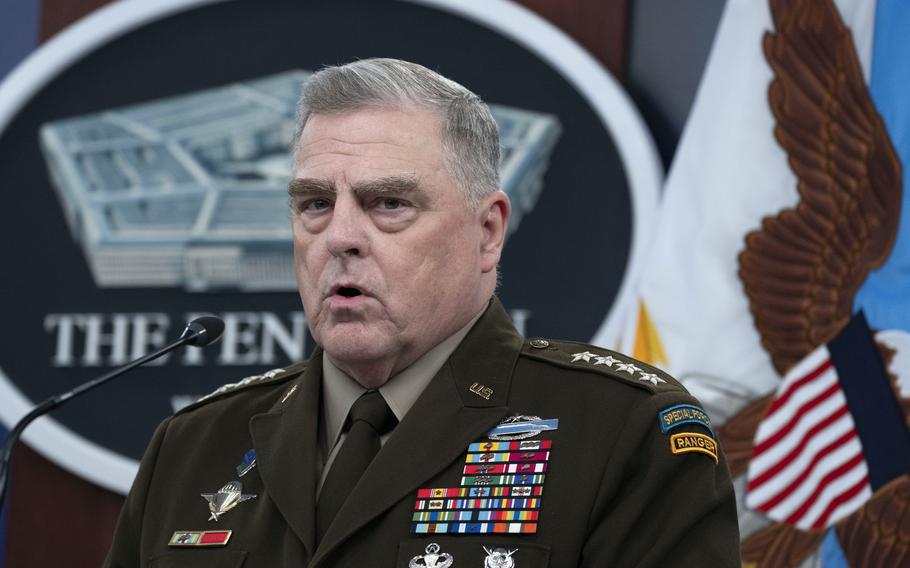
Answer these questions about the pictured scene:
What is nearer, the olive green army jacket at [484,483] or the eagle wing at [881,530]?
the olive green army jacket at [484,483]

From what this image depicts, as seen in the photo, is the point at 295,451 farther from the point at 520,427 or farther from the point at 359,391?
the point at 520,427

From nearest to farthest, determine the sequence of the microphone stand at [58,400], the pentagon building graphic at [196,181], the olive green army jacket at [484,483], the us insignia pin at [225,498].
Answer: the olive green army jacket at [484,483]
the us insignia pin at [225,498]
the microphone stand at [58,400]
the pentagon building graphic at [196,181]

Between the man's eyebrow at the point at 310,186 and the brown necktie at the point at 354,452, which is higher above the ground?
the man's eyebrow at the point at 310,186

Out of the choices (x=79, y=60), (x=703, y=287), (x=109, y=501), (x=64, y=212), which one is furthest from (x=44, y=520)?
(x=703, y=287)

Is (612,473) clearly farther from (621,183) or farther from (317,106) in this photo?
(621,183)

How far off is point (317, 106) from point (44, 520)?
6.96 feet

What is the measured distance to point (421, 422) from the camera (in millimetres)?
1444

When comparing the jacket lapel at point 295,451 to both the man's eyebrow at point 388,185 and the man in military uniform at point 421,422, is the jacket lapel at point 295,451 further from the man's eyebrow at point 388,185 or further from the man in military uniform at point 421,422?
the man's eyebrow at point 388,185

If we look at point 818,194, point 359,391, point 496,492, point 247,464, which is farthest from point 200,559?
point 818,194

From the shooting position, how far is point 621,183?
3111 mm

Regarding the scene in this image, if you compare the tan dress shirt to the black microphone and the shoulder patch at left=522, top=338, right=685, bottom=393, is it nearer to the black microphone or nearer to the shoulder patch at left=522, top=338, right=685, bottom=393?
the shoulder patch at left=522, top=338, right=685, bottom=393

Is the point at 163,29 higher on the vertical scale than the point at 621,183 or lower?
higher

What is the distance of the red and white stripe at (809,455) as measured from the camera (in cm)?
244

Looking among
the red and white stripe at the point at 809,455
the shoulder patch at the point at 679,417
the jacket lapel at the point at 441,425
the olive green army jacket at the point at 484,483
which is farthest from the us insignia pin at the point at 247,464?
the red and white stripe at the point at 809,455
